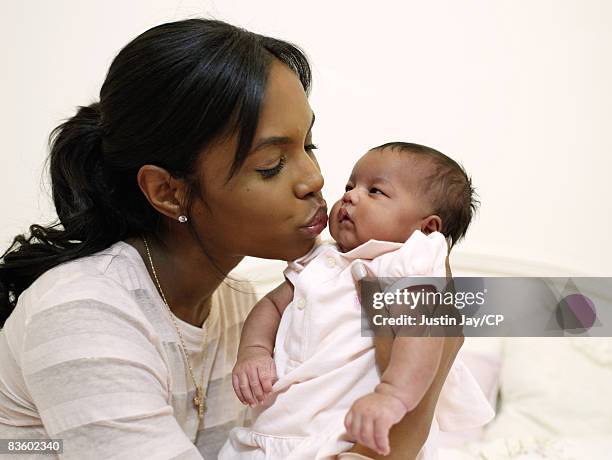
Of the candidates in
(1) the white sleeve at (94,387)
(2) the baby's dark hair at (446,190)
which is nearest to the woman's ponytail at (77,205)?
(1) the white sleeve at (94,387)

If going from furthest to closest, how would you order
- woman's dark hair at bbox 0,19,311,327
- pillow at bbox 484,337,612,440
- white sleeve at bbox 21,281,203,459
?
pillow at bbox 484,337,612,440
woman's dark hair at bbox 0,19,311,327
white sleeve at bbox 21,281,203,459

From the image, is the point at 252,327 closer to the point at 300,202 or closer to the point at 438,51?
the point at 300,202

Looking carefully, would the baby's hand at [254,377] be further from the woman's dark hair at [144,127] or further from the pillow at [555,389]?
the pillow at [555,389]

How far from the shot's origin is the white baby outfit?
1.15 meters

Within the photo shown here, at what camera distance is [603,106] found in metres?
2.56

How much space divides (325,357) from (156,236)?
46 centimetres

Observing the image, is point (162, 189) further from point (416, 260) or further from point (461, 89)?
point (461, 89)

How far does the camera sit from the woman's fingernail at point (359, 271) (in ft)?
3.89

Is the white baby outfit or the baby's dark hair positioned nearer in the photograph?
the white baby outfit

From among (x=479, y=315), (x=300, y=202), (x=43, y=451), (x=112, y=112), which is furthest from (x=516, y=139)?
(x=43, y=451)

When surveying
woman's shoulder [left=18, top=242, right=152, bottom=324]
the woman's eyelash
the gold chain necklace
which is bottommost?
the gold chain necklace

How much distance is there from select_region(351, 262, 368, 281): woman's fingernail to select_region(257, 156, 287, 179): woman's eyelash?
22 cm

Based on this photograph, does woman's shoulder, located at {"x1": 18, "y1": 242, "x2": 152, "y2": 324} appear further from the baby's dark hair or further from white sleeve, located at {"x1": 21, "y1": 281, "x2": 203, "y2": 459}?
the baby's dark hair

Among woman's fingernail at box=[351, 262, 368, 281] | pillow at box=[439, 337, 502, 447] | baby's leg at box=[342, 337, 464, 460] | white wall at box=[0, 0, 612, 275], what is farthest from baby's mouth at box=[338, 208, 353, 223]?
white wall at box=[0, 0, 612, 275]
